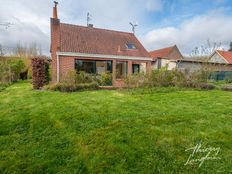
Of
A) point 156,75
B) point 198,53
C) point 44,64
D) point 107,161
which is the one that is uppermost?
point 198,53

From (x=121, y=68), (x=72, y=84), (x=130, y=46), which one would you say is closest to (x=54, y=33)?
(x=72, y=84)

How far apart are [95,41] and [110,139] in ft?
41.2

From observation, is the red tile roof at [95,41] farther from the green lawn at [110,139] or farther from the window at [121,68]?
the green lawn at [110,139]

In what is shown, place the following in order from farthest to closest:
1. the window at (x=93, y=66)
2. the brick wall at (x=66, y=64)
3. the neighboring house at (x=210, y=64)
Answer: the window at (x=93, y=66) → the brick wall at (x=66, y=64) → the neighboring house at (x=210, y=64)

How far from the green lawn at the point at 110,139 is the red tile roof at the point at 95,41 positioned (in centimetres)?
868

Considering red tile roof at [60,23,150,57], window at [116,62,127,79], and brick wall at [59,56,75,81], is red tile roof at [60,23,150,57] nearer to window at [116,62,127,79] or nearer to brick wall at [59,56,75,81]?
brick wall at [59,56,75,81]

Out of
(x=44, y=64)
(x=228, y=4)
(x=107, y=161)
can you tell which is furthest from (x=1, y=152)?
(x=228, y=4)

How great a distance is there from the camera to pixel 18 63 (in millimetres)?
17766

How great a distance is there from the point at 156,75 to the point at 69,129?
25.3ft

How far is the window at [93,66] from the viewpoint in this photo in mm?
13375

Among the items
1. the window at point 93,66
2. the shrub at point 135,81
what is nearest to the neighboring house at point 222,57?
the window at point 93,66

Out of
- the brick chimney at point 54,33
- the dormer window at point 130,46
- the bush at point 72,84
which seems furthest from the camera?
the dormer window at point 130,46

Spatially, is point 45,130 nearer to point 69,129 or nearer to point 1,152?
point 69,129

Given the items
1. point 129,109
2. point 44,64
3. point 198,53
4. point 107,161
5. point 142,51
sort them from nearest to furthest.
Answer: point 107,161
point 129,109
point 44,64
point 198,53
point 142,51
